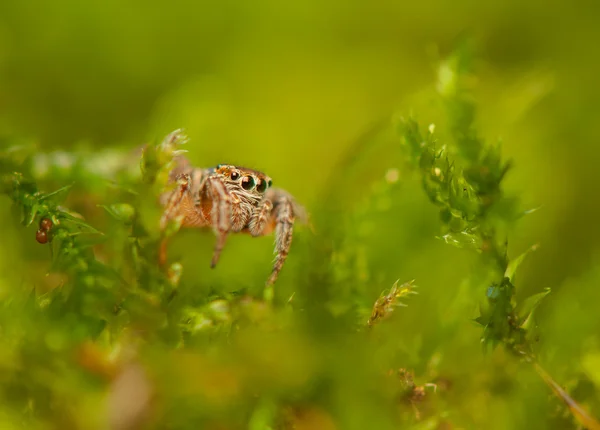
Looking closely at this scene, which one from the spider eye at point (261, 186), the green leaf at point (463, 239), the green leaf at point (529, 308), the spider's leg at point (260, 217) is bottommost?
the green leaf at point (529, 308)

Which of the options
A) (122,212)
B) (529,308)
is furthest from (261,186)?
(529,308)

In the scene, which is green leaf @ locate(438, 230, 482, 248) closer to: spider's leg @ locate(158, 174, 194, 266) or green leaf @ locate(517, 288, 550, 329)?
green leaf @ locate(517, 288, 550, 329)

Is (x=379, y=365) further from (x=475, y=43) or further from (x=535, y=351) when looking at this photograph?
(x=475, y=43)

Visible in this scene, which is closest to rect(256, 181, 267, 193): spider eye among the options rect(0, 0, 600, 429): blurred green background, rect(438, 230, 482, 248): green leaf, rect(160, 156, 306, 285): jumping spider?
rect(160, 156, 306, 285): jumping spider

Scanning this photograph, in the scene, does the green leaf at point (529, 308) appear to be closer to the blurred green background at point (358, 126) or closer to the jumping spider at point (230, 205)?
the blurred green background at point (358, 126)

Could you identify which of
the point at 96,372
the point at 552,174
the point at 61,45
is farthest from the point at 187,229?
the point at 61,45

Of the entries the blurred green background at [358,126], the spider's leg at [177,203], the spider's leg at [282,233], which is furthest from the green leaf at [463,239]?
the spider's leg at [177,203]

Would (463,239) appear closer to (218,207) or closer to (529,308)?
(529,308)
